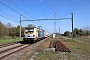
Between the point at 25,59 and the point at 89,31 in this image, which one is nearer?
the point at 25,59

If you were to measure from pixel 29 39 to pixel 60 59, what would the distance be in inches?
677

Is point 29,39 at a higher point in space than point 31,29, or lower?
lower

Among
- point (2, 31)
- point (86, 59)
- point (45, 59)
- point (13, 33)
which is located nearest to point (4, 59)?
point (45, 59)

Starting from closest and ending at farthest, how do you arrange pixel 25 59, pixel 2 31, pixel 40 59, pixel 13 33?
pixel 40 59 < pixel 25 59 < pixel 2 31 < pixel 13 33

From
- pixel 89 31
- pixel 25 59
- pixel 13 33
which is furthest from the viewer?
pixel 89 31

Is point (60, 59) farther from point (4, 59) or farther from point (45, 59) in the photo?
point (4, 59)

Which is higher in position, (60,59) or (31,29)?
(31,29)

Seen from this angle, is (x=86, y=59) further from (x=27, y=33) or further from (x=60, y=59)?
(x=27, y=33)

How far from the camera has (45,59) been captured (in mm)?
8875

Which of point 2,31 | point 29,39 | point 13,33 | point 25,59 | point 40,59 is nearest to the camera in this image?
point 40,59

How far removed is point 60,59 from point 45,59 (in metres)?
1.06

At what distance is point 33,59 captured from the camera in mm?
8898

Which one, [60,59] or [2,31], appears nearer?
[60,59]

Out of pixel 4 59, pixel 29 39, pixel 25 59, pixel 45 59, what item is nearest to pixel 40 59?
pixel 45 59
